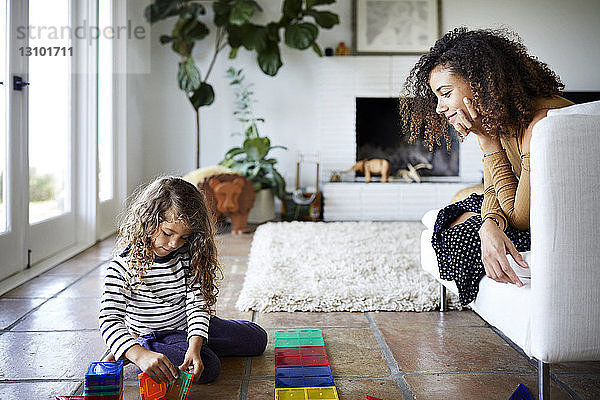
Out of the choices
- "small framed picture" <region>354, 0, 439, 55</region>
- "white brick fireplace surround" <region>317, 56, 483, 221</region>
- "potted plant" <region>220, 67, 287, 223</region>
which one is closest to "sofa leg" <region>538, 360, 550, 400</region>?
"potted plant" <region>220, 67, 287, 223</region>

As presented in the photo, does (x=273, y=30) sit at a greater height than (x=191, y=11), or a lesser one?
lesser

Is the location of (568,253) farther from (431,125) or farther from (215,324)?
(215,324)

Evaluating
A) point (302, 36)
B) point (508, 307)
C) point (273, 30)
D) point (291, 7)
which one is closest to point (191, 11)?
point (273, 30)

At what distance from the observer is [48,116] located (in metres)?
3.28

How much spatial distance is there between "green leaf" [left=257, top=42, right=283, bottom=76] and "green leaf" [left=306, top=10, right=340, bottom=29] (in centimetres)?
42

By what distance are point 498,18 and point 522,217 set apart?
4.62 meters

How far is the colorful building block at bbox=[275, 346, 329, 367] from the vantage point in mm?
1669

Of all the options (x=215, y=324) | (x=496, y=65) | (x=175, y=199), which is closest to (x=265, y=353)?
(x=215, y=324)

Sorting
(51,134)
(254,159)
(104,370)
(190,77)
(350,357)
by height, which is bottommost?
(350,357)

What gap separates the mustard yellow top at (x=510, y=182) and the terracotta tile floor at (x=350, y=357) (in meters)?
0.43

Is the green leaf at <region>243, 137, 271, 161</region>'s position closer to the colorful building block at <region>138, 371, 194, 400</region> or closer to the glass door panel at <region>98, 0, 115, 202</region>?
the glass door panel at <region>98, 0, 115, 202</region>

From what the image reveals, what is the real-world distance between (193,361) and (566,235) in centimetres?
90

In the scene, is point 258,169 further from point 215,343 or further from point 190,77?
point 215,343

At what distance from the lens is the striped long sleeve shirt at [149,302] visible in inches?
58.0
